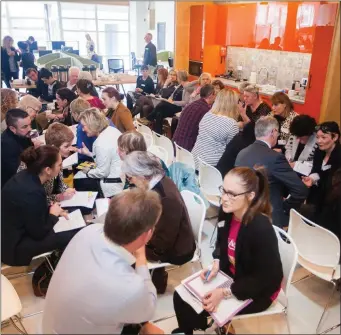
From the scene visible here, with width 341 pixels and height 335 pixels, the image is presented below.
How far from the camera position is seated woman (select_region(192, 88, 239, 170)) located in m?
3.24

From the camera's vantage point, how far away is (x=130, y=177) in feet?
6.41

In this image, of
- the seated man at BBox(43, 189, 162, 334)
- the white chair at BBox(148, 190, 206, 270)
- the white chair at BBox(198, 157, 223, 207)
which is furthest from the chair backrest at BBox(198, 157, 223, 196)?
the seated man at BBox(43, 189, 162, 334)

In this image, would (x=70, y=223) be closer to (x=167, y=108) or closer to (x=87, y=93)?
(x=87, y=93)

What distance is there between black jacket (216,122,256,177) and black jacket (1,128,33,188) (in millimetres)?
1696

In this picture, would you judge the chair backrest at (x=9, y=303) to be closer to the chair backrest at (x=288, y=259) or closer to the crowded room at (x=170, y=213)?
the crowded room at (x=170, y=213)

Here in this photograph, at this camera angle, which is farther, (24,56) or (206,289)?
(24,56)

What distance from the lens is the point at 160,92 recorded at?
241 inches

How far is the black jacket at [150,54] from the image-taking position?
26.7 feet

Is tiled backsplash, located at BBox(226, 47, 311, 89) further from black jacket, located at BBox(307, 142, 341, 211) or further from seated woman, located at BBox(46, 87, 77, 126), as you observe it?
seated woman, located at BBox(46, 87, 77, 126)

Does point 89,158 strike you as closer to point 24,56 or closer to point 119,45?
point 24,56

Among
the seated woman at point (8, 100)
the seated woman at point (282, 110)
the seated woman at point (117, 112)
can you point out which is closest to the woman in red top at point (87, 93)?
the seated woman at point (117, 112)

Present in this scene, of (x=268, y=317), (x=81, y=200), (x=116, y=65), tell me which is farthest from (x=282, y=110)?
(x=116, y=65)

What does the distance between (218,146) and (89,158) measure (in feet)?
4.21

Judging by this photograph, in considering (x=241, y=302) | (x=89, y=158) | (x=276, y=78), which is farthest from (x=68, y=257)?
(x=276, y=78)
